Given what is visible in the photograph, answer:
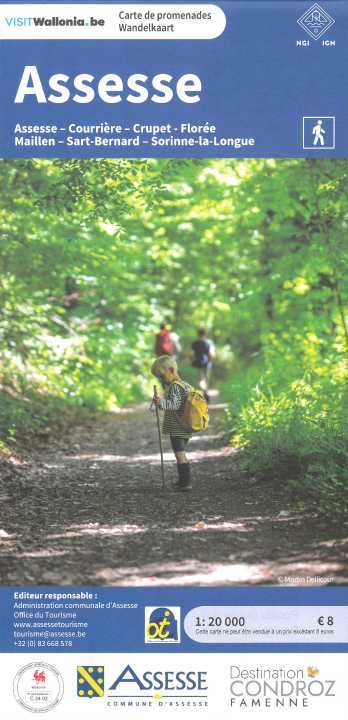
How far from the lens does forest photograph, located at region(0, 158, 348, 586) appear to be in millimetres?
5621

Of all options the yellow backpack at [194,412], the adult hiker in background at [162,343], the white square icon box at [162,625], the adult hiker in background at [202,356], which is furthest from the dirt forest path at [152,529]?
the adult hiker in background at [202,356]

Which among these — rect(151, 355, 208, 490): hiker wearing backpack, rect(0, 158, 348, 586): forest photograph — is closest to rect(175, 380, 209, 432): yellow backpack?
rect(151, 355, 208, 490): hiker wearing backpack

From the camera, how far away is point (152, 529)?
6.22 metres

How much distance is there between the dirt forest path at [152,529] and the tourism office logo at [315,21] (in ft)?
11.2

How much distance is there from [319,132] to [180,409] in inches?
129

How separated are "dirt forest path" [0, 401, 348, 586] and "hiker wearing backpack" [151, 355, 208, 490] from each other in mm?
442

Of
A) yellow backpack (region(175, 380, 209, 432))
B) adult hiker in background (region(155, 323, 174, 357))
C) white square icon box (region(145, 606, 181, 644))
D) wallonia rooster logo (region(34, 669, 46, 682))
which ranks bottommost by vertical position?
wallonia rooster logo (region(34, 669, 46, 682))

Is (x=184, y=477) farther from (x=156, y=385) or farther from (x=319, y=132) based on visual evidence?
(x=319, y=132)

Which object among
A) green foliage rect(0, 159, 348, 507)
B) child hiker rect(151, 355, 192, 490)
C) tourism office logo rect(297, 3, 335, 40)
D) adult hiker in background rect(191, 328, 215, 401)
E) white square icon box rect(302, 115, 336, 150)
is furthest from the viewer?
adult hiker in background rect(191, 328, 215, 401)

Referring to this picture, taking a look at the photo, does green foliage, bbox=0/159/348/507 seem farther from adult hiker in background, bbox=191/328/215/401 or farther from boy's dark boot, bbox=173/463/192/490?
adult hiker in background, bbox=191/328/215/401

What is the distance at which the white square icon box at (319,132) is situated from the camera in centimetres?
507

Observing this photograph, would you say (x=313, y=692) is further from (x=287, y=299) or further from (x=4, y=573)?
(x=287, y=299)

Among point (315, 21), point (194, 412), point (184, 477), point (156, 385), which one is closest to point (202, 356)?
point (156, 385)

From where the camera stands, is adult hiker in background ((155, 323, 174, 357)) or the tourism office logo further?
adult hiker in background ((155, 323, 174, 357))
